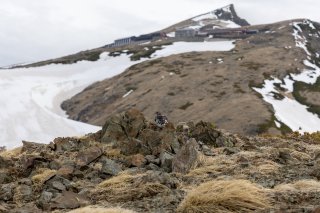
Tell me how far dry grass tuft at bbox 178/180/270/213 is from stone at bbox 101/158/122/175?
4.90 m

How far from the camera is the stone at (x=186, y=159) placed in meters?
12.7

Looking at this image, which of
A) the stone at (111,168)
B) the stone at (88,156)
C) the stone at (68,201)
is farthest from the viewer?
the stone at (88,156)

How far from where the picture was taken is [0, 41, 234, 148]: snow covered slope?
2411 inches

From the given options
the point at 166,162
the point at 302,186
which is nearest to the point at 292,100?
the point at 166,162

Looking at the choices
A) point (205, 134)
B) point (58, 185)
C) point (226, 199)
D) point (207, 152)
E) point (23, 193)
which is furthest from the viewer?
point (205, 134)

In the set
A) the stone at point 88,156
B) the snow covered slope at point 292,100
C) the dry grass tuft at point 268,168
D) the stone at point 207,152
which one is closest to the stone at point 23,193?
the stone at point 88,156

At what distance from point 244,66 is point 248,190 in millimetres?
103628

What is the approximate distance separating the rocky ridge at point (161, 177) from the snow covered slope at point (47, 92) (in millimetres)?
41278

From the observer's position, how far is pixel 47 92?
380 ft

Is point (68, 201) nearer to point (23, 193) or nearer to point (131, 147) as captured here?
point (23, 193)

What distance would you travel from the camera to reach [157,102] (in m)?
92.6

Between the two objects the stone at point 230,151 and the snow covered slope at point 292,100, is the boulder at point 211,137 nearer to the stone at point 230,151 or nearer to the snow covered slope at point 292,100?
the stone at point 230,151

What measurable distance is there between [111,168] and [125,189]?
2.40 meters

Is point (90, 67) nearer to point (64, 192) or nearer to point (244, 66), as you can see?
point (244, 66)
